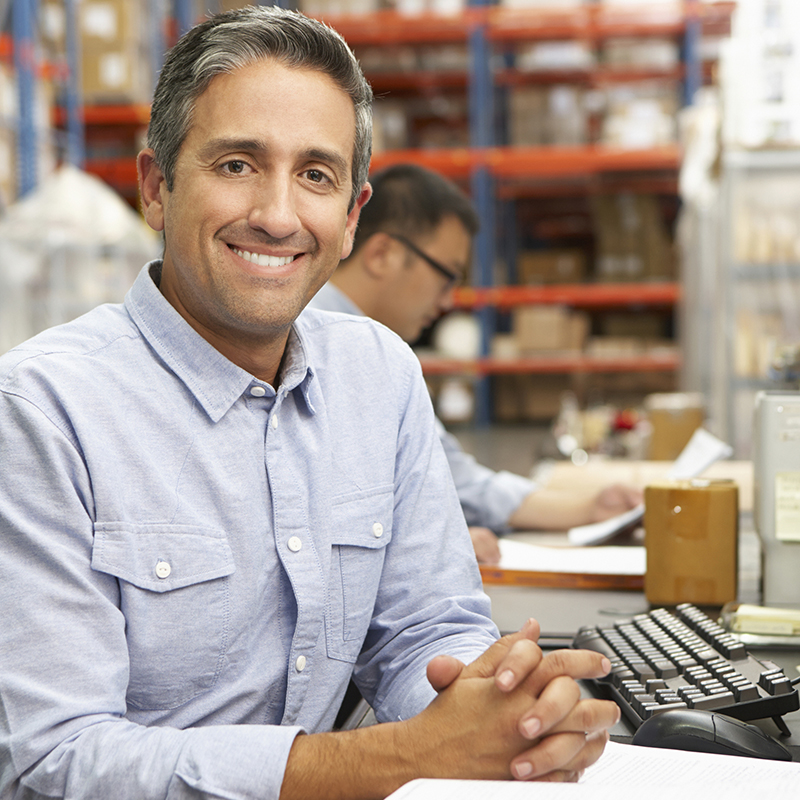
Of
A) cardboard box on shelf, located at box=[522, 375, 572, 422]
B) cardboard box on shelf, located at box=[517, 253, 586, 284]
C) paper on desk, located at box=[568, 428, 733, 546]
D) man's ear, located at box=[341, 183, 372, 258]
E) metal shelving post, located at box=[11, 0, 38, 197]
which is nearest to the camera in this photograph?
man's ear, located at box=[341, 183, 372, 258]

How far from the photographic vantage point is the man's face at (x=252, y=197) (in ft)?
2.82

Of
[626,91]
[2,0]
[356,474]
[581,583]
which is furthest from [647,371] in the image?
[356,474]

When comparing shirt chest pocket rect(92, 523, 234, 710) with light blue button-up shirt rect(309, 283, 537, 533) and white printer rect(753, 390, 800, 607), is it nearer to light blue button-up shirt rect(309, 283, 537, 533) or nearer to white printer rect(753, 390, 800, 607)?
white printer rect(753, 390, 800, 607)

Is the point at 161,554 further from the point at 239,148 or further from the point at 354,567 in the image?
the point at 239,148

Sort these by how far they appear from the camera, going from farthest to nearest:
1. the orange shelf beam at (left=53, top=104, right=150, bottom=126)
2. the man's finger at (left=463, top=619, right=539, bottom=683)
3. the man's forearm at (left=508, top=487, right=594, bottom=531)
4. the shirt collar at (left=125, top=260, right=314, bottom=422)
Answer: the orange shelf beam at (left=53, top=104, right=150, bottom=126)
the man's forearm at (left=508, top=487, right=594, bottom=531)
the shirt collar at (left=125, top=260, right=314, bottom=422)
the man's finger at (left=463, top=619, right=539, bottom=683)

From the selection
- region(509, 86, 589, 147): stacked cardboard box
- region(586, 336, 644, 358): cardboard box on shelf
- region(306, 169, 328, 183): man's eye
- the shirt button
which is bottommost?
region(586, 336, 644, 358): cardboard box on shelf

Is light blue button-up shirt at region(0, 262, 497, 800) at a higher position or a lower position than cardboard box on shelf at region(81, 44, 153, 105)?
lower

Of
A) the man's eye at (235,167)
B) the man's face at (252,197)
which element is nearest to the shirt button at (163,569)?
the man's face at (252,197)

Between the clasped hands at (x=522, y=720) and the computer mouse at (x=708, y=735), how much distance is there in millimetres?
60

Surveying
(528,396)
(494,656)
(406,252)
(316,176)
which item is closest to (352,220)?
(316,176)

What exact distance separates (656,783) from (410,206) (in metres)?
1.55

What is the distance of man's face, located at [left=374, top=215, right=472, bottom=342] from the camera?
203 cm

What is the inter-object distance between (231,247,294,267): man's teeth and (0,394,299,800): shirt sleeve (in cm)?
25

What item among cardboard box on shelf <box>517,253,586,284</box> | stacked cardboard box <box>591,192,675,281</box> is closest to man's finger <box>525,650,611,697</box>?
stacked cardboard box <box>591,192,675,281</box>
